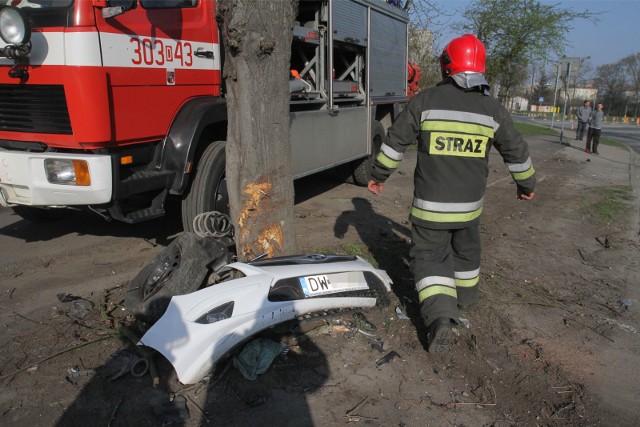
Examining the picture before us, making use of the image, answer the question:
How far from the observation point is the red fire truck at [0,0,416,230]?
11.4 feet

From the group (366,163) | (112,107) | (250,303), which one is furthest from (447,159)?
(366,163)

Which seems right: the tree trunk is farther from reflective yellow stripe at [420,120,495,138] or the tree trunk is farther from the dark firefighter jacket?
reflective yellow stripe at [420,120,495,138]

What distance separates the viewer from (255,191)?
343cm

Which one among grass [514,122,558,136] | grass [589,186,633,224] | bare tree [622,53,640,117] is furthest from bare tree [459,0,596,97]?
bare tree [622,53,640,117]

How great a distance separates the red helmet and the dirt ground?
5.36 feet

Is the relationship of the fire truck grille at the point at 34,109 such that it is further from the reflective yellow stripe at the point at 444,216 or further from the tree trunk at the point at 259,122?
the reflective yellow stripe at the point at 444,216

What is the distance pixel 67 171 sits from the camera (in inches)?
145

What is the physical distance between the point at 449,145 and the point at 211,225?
6.57 ft

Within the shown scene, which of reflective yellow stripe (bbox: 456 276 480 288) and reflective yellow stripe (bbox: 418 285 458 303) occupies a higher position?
reflective yellow stripe (bbox: 418 285 458 303)

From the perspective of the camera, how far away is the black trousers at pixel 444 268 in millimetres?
3037

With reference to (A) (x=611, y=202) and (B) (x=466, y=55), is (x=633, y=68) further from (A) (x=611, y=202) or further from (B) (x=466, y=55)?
(B) (x=466, y=55)

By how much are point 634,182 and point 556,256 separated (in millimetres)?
6324

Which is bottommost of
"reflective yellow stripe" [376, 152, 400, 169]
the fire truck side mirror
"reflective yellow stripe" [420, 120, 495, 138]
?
"reflective yellow stripe" [376, 152, 400, 169]

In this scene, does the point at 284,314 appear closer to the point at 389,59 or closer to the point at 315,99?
the point at 315,99
